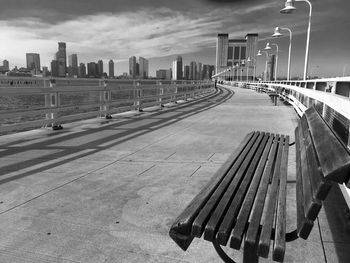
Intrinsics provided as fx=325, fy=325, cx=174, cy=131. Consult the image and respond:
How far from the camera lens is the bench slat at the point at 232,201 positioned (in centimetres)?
219

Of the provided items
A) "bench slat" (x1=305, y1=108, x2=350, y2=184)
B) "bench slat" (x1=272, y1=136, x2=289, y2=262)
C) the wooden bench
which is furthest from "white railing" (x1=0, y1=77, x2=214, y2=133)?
"bench slat" (x1=305, y1=108, x2=350, y2=184)

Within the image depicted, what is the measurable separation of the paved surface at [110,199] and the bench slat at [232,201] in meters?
0.55

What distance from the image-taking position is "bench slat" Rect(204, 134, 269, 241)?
2.19 metres

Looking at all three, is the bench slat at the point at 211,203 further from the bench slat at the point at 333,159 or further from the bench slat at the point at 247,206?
the bench slat at the point at 333,159

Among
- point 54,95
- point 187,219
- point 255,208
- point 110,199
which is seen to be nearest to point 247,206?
point 255,208

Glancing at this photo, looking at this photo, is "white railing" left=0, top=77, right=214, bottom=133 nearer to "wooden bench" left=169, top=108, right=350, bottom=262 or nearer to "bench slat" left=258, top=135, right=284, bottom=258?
"wooden bench" left=169, top=108, right=350, bottom=262

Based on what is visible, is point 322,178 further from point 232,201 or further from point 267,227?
point 232,201

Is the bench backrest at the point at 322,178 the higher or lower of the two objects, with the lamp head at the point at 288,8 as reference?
lower

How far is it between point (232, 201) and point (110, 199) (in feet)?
6.21

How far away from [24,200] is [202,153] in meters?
3.47

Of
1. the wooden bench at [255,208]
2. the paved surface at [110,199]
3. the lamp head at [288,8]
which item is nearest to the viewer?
the wooden bench at [255,208]

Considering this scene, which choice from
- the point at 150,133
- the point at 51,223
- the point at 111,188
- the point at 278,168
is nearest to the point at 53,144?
the point at 150,133

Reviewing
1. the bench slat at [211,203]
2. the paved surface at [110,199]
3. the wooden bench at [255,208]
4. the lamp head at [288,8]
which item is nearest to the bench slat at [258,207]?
the wooden bench at [255,208]

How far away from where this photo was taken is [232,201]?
2652mm
